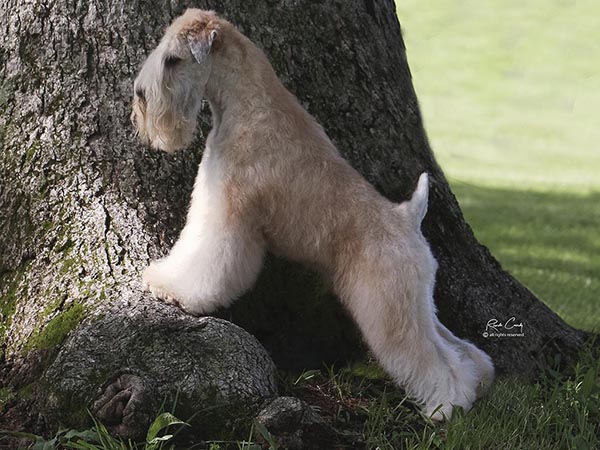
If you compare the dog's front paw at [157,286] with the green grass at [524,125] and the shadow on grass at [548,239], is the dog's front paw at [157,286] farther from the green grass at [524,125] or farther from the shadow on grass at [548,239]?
the green grass at [524,125]

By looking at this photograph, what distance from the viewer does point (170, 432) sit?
4062 millimetres

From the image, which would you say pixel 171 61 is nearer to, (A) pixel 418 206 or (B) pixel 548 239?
(A) pixel 418 206

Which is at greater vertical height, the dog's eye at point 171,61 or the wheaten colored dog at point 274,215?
the dog's eye at point 171,61

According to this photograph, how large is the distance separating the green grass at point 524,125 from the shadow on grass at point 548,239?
2 cm

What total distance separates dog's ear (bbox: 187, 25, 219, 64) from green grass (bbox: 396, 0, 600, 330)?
376 centimetres

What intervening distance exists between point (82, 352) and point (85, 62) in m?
1.52

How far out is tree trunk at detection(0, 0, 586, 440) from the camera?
4.32 m

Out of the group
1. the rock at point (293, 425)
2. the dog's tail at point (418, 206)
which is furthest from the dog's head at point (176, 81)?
the rock at point (293, 425)

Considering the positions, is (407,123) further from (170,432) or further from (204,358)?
(170,432)

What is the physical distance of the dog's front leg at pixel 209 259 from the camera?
4.29 m

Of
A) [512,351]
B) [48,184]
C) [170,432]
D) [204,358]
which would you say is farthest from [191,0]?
[512,351]
